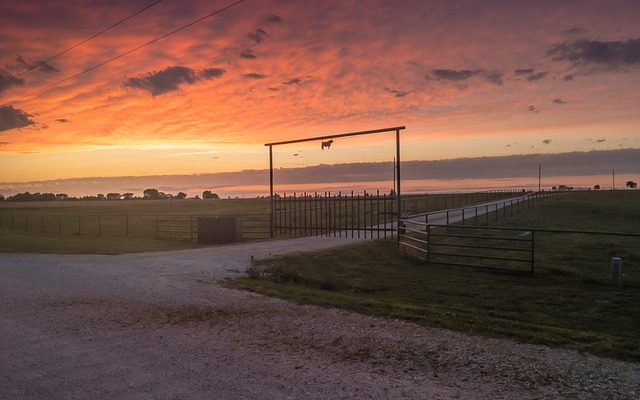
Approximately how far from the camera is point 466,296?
11.2 meters

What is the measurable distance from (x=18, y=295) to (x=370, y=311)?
759 cm

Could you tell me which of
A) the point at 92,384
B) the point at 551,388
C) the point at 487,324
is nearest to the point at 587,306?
the point at 487,324

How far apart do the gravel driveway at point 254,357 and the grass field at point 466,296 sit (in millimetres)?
580

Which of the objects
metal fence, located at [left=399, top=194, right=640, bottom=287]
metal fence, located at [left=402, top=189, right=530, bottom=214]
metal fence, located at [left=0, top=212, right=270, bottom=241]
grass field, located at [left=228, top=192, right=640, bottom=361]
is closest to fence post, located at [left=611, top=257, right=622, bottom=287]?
grass field, located at [left=228, top=192, right=640, bottom=361]

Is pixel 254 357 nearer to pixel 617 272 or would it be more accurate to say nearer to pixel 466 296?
pixel 466 296

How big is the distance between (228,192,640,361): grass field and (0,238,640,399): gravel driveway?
0.58m

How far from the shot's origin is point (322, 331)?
720cm

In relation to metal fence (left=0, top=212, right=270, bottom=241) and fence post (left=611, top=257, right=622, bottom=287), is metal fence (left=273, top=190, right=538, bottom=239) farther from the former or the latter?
fence post (left=611, top=257, right=622, bottom=287)

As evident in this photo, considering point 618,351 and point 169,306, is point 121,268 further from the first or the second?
point 618,351

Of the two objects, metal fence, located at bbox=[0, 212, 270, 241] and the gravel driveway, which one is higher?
the gravel driveway

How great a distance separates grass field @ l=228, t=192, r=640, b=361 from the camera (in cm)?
722

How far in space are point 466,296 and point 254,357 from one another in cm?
655

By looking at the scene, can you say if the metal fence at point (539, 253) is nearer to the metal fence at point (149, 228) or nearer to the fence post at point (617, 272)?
the fence post at point (617, 272)

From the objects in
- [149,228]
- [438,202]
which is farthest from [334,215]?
[438,202]
